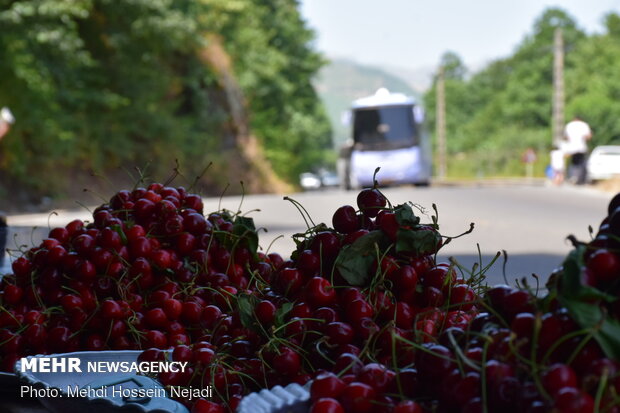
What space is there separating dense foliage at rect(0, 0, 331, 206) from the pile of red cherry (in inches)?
644

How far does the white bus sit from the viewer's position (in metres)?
30.5

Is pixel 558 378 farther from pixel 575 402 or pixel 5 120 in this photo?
pixel 5 120

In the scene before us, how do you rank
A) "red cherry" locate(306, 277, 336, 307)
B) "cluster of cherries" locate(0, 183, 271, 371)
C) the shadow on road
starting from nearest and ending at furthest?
"red cherry" locate(306, 277, 336, 307) < "cluster of cherries" locate(0, 183, 271, 371) < the shadow on road

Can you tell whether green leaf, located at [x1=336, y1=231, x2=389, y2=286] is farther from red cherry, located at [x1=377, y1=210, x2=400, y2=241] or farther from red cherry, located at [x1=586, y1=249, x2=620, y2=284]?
red cherry, located at [x1=586, y1=249, x2=620, y2=284]

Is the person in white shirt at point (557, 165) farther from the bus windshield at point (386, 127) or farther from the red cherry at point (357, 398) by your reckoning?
the red cherry at point (357, 398)

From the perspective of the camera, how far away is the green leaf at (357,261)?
6.01 ft

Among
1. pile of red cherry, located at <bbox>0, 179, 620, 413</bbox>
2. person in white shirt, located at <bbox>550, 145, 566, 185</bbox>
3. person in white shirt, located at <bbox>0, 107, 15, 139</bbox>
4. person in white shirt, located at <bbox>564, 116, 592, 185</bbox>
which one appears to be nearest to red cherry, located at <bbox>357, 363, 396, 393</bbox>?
pile of red cherry, located at <bbox>0, 179, 620, 413</bbox>

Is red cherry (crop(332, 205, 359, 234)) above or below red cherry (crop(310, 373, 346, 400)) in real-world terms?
above

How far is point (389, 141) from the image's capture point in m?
30.8

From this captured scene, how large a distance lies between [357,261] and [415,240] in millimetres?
115

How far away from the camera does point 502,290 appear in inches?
56.3

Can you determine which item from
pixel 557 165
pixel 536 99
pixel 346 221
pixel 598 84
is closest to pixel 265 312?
pixel 346 221

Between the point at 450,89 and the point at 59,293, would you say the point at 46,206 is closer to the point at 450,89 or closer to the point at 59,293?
the point at 59,293

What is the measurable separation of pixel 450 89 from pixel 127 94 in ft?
271
